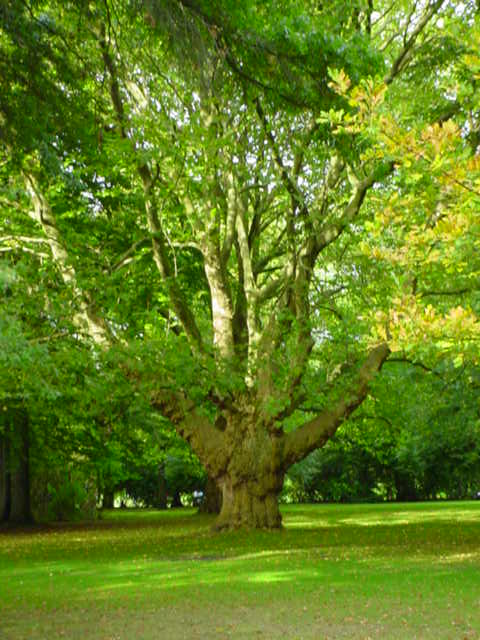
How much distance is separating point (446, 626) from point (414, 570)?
4290 millimetres

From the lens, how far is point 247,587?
1065 cm

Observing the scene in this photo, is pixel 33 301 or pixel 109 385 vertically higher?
pixel 33 301

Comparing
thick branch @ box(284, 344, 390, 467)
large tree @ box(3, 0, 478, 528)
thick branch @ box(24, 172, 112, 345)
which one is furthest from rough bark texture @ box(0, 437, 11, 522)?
thick branch @ box(284, 344, 390, 467)

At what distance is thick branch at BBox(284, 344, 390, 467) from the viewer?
1833cm

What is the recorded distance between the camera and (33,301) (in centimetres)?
1638

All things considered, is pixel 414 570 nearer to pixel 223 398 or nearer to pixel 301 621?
pixel 301 621

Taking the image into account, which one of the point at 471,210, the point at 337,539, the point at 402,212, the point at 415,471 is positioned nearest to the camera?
the point at 471,210

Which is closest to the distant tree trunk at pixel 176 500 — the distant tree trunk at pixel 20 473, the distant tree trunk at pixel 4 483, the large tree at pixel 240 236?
the distant tree trunk at pixel 4 483

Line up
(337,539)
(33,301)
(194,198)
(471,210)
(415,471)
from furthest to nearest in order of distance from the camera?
(415,471) → (194,198) → (337,539) → (33,301) → (471,210)

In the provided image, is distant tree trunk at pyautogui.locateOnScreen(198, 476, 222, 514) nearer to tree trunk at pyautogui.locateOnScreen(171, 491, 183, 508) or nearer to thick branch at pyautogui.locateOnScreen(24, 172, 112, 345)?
thick branch at pyautogui.locateOnScreen(24, 172, 112, 345)

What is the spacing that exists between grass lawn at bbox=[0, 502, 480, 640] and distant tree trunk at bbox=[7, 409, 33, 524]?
7.25 m

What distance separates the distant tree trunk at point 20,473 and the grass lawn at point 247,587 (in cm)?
725

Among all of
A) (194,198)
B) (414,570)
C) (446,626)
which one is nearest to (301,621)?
(446,626)

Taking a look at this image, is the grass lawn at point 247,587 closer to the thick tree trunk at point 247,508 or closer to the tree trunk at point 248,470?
the thick tree trunk at point 247,508
